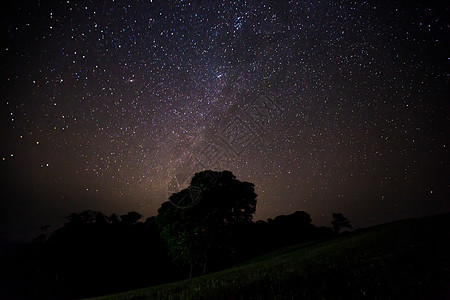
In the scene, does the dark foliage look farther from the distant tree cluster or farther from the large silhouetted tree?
the large silhouetted tree

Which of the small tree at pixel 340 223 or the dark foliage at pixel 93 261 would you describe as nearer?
the dark foliage at pixel 93 261

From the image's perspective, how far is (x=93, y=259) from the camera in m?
36.7

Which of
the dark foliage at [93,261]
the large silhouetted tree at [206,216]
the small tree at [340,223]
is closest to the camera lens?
the large silhouetted tree at [206,216]

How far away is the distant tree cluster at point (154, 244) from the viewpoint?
23625 millimetres

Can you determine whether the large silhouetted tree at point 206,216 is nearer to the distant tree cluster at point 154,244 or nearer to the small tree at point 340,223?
the distant tree cluster at point 154,244

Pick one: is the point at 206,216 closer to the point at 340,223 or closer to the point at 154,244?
the point at 154,244

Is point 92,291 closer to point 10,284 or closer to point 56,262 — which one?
point 56,262

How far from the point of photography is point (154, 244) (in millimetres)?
40562

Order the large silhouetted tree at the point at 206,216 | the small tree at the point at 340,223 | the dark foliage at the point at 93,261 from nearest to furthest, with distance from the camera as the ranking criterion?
the large silhouetted tree at the point at 206,216 → the dark foliage at the point at 93,261 → the small tree at the point at 340,223

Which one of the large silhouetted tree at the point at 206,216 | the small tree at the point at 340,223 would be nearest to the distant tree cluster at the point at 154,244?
the large silhouetted tree at the point at 206,216

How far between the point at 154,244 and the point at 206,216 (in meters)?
22.9

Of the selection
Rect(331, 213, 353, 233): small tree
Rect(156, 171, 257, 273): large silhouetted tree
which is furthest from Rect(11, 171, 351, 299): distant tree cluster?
Rect(331, 213, 353, 233): small tree

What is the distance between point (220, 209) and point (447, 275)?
66.2 feet

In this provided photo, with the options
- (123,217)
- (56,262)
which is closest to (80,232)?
(56,262)
